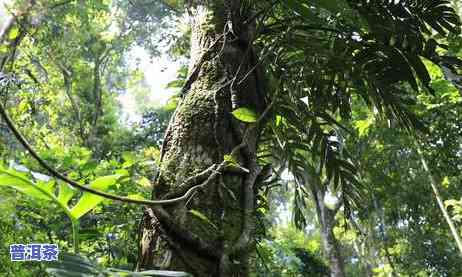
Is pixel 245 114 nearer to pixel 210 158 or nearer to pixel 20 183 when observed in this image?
pixel 210 158

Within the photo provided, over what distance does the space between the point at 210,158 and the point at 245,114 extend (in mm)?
186

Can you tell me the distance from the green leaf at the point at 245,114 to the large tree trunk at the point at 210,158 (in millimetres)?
56

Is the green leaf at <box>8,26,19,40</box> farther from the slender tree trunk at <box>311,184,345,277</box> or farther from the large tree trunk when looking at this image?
the slender tree trunk at <box>311,184,345,277</box>

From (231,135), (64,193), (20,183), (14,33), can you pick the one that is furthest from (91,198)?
(14,33)

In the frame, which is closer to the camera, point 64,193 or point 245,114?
point 64,193

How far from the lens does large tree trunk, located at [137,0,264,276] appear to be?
3.85 ft

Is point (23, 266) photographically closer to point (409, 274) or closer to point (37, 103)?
point (37, 103)

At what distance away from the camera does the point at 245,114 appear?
143 centimetres

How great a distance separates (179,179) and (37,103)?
6.21 meters

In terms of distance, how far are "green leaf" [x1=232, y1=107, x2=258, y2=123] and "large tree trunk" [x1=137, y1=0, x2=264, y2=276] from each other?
0.06 metres

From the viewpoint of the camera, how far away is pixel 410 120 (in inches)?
76.7

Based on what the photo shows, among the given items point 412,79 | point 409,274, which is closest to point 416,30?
point 412,79

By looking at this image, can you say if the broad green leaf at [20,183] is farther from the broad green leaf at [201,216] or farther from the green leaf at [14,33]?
the green leaf at [14,33]

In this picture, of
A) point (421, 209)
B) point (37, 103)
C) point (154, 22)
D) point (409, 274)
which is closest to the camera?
point (37, 103)
